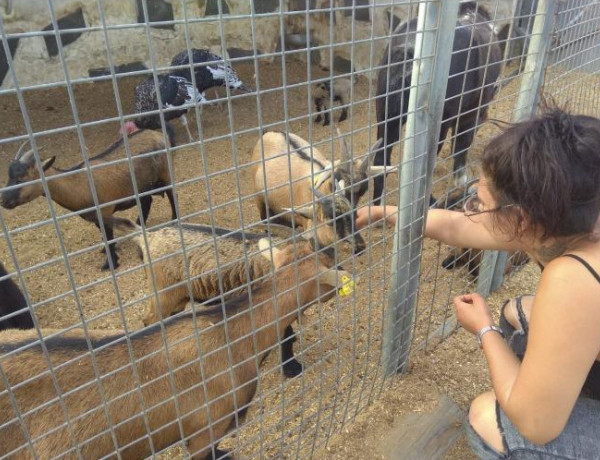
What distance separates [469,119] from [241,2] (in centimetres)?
574

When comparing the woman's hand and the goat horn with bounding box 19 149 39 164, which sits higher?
the woman's hand

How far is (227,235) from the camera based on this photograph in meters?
1.46

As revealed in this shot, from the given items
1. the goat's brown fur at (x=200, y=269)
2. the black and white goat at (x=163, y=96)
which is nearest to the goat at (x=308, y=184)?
the goat's brown fur at (x=200, y=269)

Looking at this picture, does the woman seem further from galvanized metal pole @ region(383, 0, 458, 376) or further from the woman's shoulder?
galvanized metal pole @ region(383, 0, 458, 376)

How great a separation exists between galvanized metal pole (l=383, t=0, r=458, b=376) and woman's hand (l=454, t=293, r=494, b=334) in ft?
1.22

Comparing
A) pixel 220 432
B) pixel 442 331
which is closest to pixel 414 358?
pixel 442 331

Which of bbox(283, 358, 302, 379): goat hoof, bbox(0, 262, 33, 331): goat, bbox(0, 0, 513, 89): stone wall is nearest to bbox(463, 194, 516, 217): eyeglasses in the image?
bbox(283, 358, 302, 379): goat hoof

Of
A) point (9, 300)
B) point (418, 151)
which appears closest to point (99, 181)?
point (9, 300)

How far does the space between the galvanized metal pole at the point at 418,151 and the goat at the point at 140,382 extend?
319 mm

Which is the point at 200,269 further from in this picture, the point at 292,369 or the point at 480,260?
the point at 480,260

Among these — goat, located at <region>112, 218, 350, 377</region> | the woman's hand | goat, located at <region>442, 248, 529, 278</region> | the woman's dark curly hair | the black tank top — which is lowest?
goat, located at <region>442, 248, 529, 278</region>

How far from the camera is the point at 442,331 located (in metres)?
3.10

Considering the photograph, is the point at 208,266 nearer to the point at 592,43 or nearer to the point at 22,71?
the point at 592,43

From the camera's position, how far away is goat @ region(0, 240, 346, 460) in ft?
6.02
